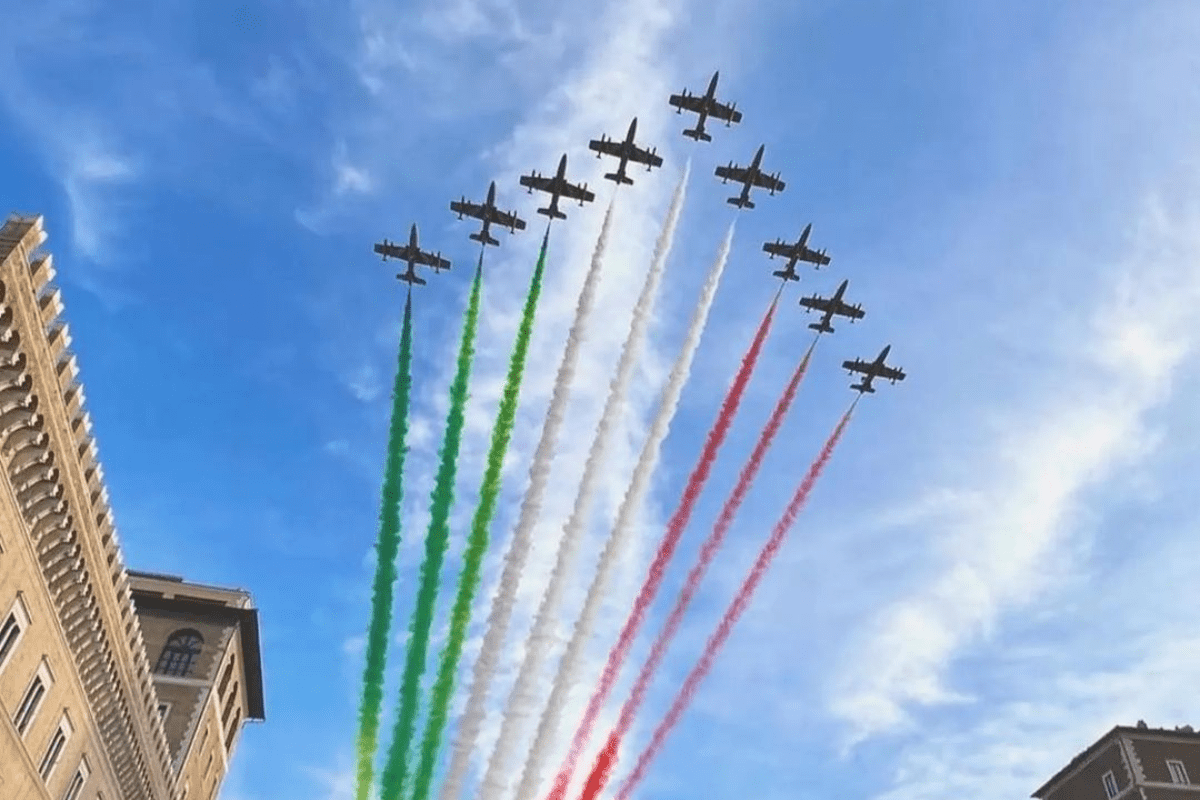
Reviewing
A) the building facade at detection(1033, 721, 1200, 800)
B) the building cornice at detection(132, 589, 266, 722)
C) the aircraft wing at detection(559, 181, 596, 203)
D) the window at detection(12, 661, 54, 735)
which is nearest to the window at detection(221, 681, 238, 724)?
the building cornice at detection(132, 589, 266, 722)

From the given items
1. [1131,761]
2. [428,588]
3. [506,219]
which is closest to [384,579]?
[428,588]

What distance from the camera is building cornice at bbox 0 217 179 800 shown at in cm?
3006

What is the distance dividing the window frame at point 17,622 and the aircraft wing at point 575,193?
39.2 m

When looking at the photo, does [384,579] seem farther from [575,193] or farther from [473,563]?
[575,193]

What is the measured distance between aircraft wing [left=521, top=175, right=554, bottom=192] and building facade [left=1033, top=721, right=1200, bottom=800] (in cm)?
5752

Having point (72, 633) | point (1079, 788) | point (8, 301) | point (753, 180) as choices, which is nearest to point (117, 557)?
point (72, 633)

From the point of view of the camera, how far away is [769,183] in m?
63.8

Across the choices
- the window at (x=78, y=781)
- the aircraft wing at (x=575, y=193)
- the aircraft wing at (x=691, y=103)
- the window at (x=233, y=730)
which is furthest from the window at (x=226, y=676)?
the aircraft wing at (x=691, y=103)

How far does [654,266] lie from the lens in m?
56.4

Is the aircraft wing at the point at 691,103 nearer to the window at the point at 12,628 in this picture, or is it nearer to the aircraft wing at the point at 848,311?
the aircraft wing at the point at 848,311

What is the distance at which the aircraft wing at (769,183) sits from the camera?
208 feet

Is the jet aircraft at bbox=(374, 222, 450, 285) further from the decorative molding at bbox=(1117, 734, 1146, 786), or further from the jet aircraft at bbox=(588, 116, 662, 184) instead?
the decorative molding at bbox=(1117, 734, 1146, 786)

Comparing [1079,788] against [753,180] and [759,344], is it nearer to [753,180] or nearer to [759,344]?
[759,344]

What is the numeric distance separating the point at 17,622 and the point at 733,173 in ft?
156
